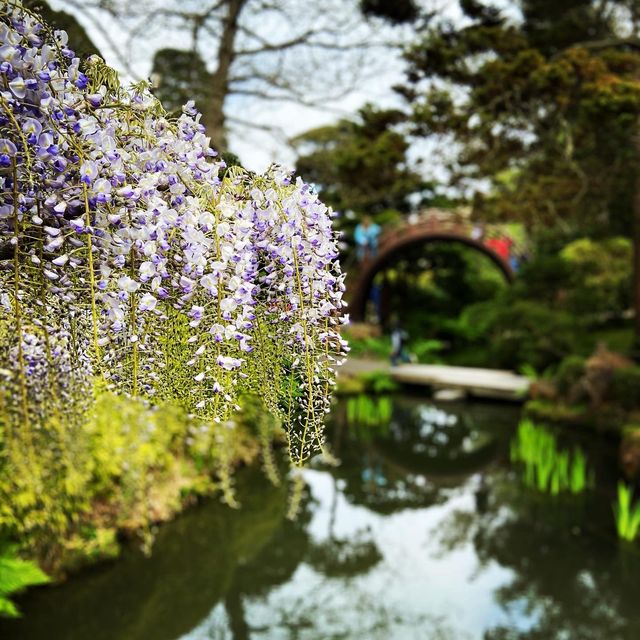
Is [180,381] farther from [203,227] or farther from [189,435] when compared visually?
[189,435]

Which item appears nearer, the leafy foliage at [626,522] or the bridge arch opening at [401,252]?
the leafy foliage at [626,522]

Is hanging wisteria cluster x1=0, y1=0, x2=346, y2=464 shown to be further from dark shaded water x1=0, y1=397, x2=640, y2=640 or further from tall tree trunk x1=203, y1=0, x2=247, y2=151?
tall tree trunk x1=203, y1=0, x2=247, y2=151

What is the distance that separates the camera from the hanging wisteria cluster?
0.98 m

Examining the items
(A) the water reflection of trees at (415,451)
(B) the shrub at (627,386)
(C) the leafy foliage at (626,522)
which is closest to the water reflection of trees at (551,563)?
(C) the leafy foliage at (626,522)

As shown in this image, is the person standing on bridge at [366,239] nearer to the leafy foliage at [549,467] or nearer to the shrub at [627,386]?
the shrub at [627,386]

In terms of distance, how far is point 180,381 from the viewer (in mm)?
1318

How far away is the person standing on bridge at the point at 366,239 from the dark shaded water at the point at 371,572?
9198 millimetres

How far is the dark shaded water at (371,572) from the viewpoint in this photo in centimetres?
412

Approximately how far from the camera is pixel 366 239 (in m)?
15.9

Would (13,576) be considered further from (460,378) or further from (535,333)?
(535,333)

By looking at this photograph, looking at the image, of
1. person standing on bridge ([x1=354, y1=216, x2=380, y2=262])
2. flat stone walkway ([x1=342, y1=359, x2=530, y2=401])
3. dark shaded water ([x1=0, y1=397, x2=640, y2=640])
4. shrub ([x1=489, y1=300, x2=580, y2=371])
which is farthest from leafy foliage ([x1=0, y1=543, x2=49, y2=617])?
person standing on bridge ([x1=354, y1=216, x2=380, y2=262])

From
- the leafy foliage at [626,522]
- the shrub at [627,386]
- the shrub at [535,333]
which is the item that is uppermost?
the shrub at [535,333]

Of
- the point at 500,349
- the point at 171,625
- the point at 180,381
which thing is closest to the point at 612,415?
the point at 500,349

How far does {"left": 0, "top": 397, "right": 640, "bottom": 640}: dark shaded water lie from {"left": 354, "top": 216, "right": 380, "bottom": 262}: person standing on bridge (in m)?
9.20
